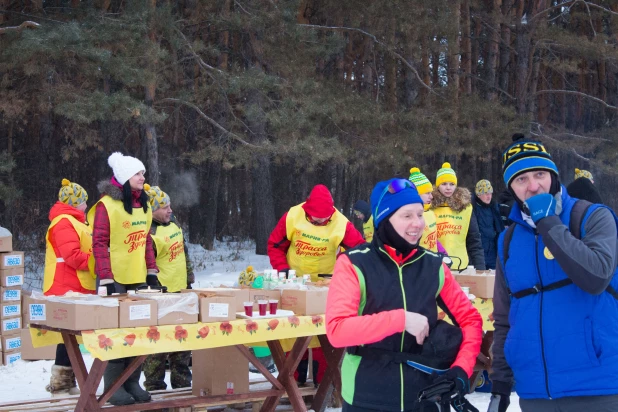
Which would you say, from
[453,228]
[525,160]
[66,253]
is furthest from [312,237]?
[525,160]

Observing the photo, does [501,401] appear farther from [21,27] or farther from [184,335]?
[21,27]

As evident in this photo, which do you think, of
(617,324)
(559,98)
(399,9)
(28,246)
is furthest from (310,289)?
(559,98)

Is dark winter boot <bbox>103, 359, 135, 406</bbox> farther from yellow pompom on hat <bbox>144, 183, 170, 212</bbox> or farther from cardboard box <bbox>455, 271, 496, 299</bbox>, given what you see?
cardboard box <bbox>455, 271, 496, 299</bbox>

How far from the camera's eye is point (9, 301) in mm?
8062

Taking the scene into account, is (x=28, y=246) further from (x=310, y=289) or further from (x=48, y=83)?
(x=310, y=289)

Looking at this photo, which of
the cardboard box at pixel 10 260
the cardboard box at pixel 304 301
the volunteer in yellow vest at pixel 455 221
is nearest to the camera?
the cardboard box at pixel 304 301

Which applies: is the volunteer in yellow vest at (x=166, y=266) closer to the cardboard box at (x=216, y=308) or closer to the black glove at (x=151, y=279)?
the black glove at (x=151, y=279)

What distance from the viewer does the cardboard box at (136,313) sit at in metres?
4.39

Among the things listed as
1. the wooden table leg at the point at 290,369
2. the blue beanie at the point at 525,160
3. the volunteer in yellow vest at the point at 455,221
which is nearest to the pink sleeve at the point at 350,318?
the blue beanie at the point at 525,160

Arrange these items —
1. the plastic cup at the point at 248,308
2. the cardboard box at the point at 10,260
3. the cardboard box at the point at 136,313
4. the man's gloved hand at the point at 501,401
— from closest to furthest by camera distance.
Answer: the man's gloved hand at the point at 501,401, the cardboard box at the point at 136,313, the plastic cup at the point at 248,308, the cardboard box at the point at 10,260

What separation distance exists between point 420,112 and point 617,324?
13.2m

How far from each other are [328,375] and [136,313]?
6.58ft

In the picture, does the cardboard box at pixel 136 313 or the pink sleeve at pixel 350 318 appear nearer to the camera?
the pink sleeve at pixel 350 318

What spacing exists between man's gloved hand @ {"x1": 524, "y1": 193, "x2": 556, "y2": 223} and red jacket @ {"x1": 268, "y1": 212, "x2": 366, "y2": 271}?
369 cm
